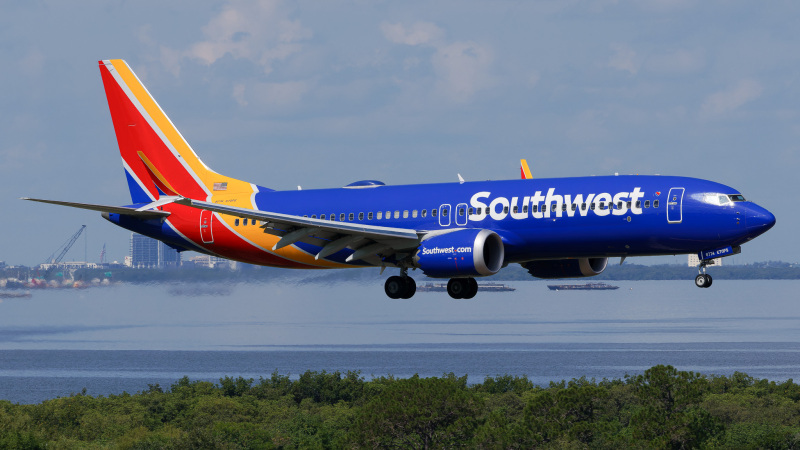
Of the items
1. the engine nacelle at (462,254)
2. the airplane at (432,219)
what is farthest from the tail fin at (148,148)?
the engine nacelle at (462,254)

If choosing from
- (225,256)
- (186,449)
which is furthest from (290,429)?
(225,256)

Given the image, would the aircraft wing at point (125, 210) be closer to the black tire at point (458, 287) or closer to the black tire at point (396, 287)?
the black tire at point (396, 287)

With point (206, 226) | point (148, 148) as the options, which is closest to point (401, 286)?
point (206, 226)

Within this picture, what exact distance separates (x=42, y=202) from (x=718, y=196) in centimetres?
2943

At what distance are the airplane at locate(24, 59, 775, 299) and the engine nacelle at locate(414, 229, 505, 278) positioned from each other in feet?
0.18

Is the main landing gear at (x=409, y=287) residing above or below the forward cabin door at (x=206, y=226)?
below

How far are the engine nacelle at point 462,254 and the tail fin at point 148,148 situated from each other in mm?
16263

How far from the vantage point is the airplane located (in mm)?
45156

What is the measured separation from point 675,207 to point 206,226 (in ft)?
82.2

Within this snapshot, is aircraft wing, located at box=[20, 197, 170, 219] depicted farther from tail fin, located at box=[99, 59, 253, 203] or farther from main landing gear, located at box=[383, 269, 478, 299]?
main landing gear, located at box=[383, 269, 478, 299]

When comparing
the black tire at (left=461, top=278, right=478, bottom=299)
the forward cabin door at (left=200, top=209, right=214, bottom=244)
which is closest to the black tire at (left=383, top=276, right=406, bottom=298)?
the black tire at (left=461, top=278, right=478, bottom=299)

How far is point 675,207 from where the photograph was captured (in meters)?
45.0

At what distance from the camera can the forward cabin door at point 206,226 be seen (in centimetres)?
5675

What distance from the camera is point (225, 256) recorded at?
5819cm
